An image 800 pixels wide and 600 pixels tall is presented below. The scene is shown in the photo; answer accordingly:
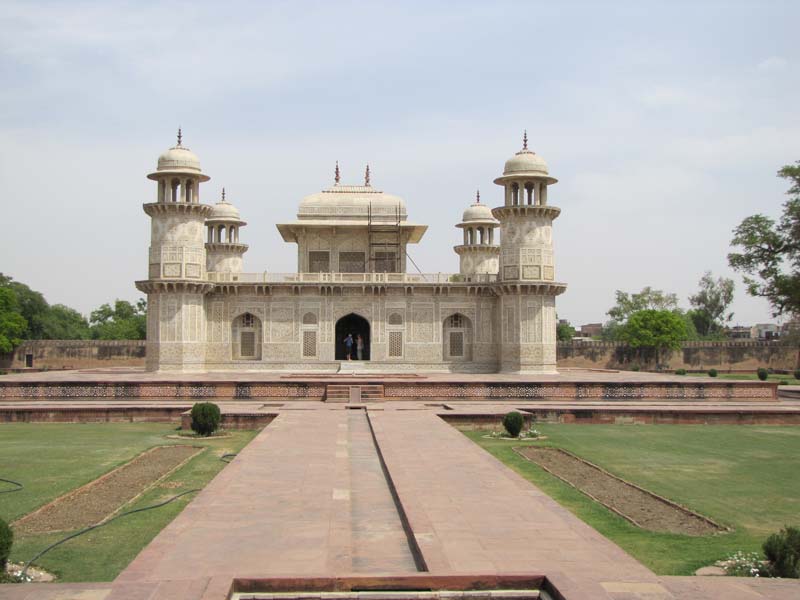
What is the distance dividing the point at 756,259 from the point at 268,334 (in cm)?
1984

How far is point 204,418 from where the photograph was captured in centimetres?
1412

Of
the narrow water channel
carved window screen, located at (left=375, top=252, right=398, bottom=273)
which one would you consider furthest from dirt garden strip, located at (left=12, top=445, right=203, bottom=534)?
carved window screen, located at (left=375, top=252, right=398, bottom=273)

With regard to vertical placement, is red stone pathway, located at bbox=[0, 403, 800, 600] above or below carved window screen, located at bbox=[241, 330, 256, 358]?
below

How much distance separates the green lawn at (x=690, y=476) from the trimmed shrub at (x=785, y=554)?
0.63 metres

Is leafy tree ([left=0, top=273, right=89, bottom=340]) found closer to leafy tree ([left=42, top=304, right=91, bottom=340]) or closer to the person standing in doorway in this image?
leafy tree ([left=42, top=304, right=91, bottom=340])

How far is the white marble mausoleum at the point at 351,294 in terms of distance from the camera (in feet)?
94.0

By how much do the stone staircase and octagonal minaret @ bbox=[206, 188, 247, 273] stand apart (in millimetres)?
17465

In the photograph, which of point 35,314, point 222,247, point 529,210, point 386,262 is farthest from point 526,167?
point 35,314

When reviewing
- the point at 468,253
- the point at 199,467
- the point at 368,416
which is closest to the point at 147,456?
the point at 199,467

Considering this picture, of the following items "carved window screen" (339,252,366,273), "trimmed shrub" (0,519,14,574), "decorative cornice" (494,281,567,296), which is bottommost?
"trimmed shrub" (0,519,14,574)

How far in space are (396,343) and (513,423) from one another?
16.8m

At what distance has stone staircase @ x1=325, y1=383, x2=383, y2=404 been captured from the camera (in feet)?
64.5

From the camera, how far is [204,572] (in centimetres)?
557

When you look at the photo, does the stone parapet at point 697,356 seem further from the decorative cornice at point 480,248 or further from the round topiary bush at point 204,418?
the round topiary bush at point 204,418
